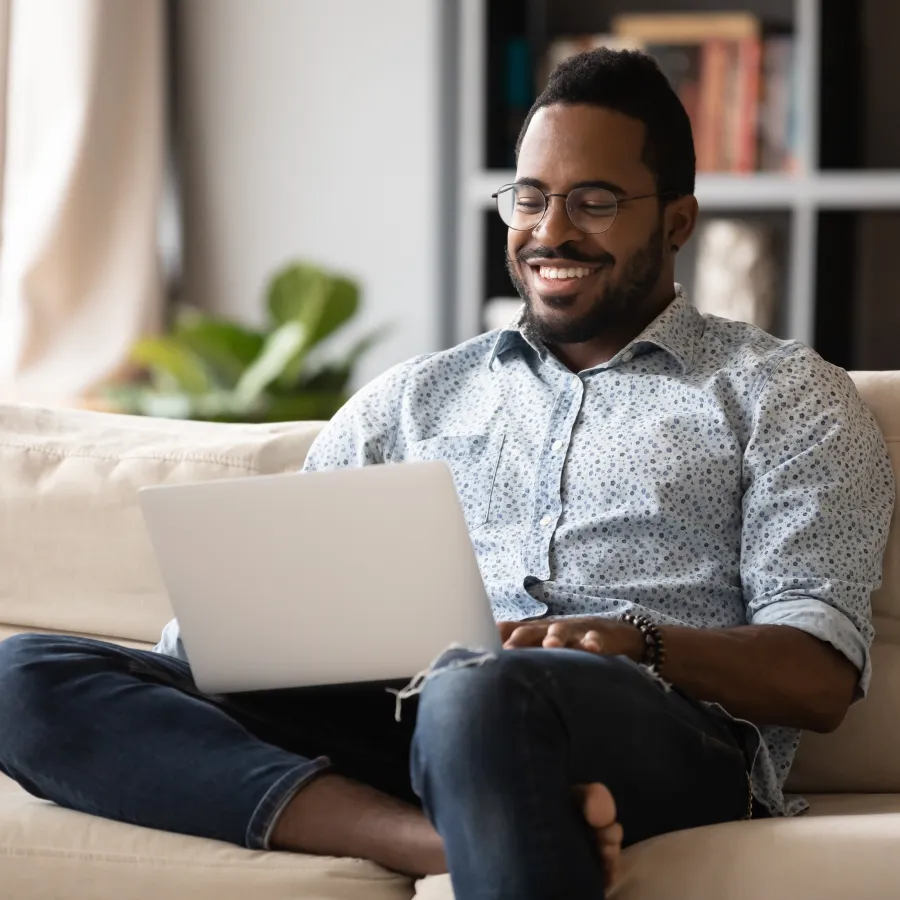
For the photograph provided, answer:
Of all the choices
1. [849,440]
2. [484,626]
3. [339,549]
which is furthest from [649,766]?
[849,440]

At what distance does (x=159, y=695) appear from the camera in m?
1.47

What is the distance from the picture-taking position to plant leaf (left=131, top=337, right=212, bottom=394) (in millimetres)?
3561

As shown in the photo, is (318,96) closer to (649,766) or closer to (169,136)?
→ (169,136)

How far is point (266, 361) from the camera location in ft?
11.5

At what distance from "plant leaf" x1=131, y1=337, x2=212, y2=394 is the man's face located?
1.89 metres

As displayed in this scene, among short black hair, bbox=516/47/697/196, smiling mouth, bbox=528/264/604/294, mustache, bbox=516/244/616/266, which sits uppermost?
short black hair, bbox=516/47/697/196

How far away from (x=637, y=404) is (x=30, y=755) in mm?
738

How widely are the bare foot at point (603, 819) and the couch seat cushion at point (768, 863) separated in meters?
0.09

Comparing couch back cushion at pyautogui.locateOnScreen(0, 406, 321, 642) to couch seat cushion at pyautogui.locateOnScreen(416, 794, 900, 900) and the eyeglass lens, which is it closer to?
the eyeglass lens

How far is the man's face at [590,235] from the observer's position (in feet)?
5.85

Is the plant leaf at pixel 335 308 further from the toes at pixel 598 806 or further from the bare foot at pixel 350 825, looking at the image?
the toes at pixel 598 806

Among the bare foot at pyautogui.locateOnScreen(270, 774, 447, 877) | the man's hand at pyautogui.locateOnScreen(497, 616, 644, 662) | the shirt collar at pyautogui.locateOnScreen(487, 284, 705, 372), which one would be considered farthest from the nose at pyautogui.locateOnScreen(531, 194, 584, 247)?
the bare foot at pyautogui.locateOnScreen(270, 774, 447, 877)

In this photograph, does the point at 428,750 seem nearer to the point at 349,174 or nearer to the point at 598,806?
the point at 598,806

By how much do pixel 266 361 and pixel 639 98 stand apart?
182cm
